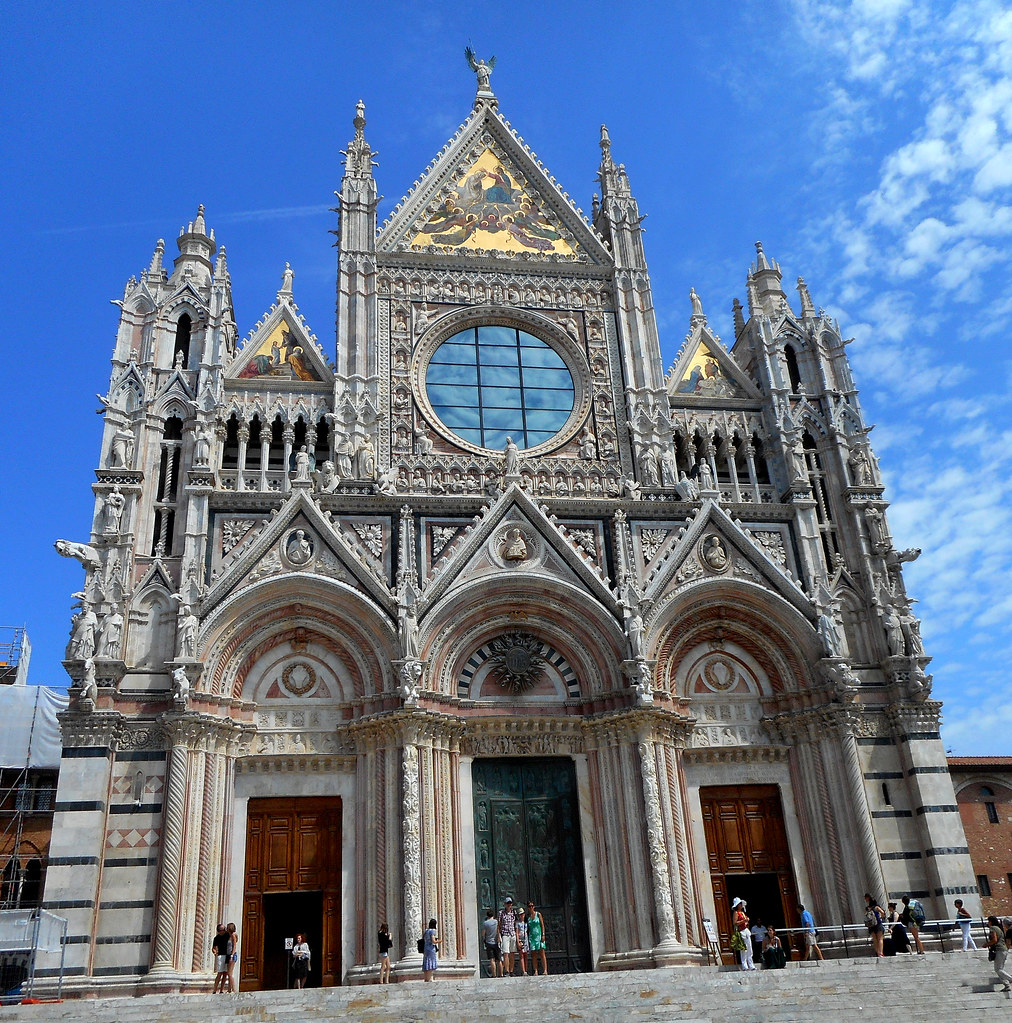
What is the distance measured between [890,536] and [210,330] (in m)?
14.5

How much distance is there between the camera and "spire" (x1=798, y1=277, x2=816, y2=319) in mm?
23750

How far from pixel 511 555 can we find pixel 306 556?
381cm

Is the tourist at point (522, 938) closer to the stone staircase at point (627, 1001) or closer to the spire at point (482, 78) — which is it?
the stone staircase at point (627, 1001)

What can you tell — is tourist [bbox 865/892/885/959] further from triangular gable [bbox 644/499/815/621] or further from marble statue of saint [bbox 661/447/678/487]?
marble statue of saint [bbox 661/447/678/487]

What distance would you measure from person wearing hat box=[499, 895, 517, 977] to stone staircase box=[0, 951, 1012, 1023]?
6.86 feet

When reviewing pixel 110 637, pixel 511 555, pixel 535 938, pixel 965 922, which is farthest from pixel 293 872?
pixel 965 922

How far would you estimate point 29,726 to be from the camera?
25688mm

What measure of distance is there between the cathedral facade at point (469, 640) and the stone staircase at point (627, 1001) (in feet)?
9.44

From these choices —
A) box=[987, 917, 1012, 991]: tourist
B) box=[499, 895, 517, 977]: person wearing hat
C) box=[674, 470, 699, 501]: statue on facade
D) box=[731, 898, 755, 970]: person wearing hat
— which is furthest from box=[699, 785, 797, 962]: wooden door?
box=[674, 470, 699, 501]: statue on facade

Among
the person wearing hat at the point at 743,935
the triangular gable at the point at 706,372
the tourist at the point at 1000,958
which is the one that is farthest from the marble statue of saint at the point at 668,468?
the tourist at the point at 1000,958

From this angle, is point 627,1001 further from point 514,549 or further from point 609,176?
point 609,176

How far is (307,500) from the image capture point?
19203mm

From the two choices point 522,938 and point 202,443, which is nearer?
point 522,938

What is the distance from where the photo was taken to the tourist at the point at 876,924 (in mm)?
16172
